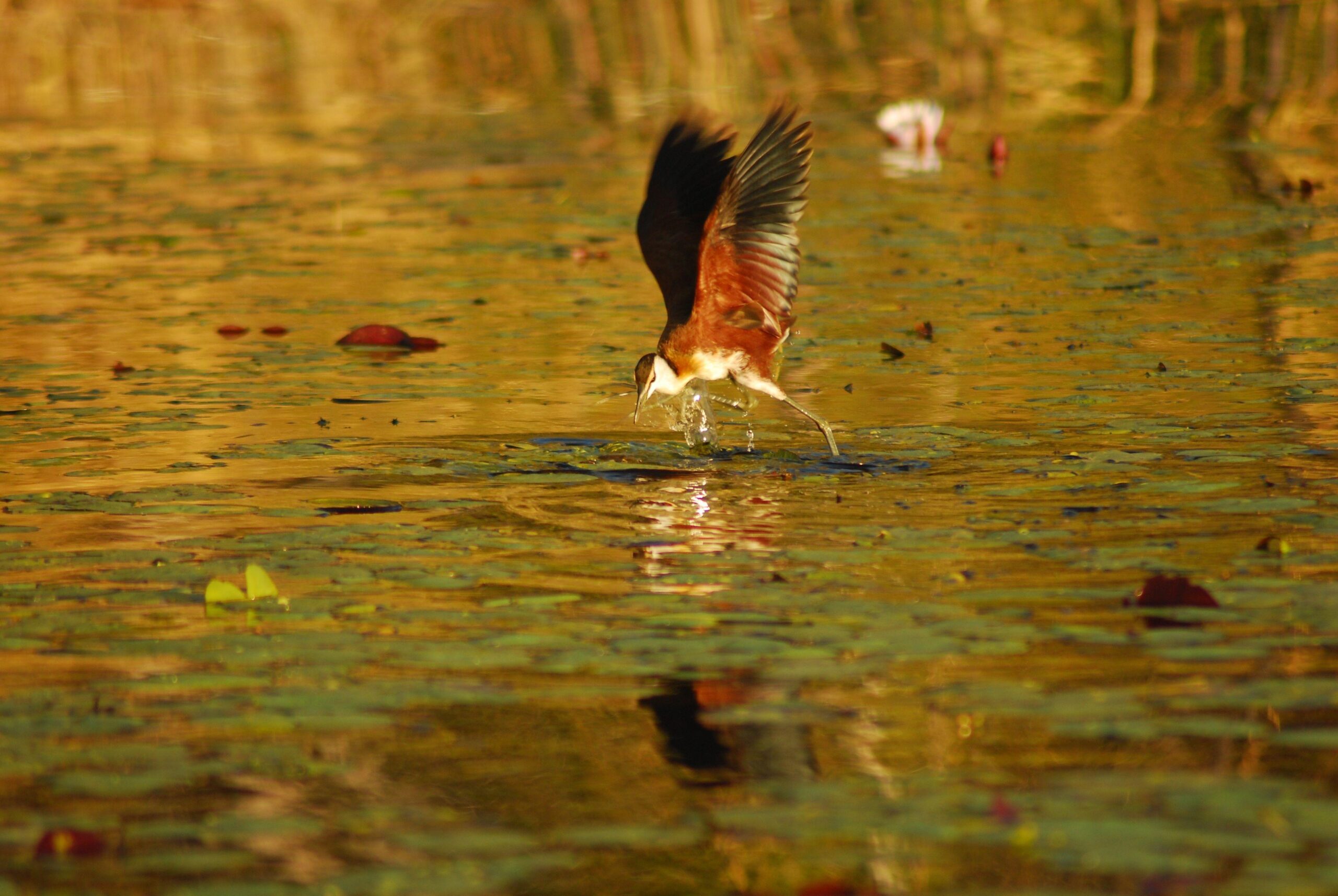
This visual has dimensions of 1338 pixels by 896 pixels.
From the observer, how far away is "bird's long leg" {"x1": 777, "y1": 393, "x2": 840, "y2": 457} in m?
6.41

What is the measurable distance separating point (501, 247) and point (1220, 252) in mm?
4431

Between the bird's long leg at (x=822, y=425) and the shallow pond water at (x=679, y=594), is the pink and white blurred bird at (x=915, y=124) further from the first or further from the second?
the bird's long leg at (x=822, y=425)

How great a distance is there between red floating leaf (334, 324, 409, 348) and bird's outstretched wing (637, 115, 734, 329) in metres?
1.79

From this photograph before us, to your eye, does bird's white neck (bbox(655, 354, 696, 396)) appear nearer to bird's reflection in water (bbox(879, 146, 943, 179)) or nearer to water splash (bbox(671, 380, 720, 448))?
water splash (bbox(671, 380, 720, 448))

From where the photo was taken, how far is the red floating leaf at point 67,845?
10.7 ft

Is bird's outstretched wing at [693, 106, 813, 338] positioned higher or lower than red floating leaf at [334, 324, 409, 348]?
higher

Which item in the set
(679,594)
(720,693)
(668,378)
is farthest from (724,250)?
(720,693)

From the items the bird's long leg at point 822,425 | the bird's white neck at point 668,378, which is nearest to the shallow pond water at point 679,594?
the bird's long leg at point 822,425

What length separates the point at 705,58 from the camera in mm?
24516

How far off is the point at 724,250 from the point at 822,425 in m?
0.74

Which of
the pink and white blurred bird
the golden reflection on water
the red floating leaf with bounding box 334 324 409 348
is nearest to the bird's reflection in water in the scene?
the pink and white blurred bird

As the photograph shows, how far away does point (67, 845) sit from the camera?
3277 millimetres

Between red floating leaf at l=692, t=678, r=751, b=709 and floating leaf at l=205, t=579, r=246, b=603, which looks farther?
floating leaf at l=205, t=579, r=246, b=603

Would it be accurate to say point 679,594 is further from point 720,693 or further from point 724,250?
point 724,250
